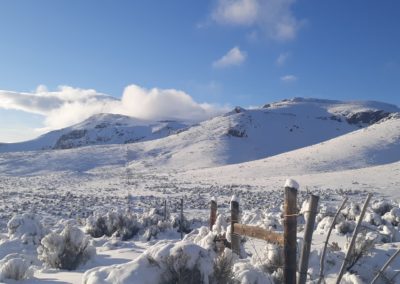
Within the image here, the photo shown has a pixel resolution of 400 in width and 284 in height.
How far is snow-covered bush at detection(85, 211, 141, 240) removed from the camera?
57.7 feet

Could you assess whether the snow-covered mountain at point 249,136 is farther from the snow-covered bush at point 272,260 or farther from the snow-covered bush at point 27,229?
the snow-covered bush at point 272,260

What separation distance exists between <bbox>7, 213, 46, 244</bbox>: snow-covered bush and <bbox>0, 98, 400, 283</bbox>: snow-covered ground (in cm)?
4

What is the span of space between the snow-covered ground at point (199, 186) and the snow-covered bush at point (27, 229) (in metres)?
0.04

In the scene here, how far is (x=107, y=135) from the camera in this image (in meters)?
155

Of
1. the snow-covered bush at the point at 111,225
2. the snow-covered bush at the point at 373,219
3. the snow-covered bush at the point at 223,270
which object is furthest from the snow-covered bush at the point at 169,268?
the snow-covered bush at the point at 111,225

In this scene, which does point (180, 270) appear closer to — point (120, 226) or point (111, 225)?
point (120, 226)

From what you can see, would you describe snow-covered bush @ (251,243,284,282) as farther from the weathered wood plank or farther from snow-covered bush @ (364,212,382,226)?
snow-covered bush @ (364,212,382,226)

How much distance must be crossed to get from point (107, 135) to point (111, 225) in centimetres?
13968

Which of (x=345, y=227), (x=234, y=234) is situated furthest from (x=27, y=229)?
(x=345, y=227)

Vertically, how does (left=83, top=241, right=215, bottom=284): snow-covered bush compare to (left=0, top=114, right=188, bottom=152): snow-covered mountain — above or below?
below

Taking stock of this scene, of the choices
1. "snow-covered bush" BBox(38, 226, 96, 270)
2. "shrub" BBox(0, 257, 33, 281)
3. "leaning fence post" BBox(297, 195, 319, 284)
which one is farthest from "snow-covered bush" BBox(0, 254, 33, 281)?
"leaning fence post" BBox(297, 195, 319, 284)

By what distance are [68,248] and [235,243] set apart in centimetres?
394

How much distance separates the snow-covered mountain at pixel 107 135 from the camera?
14712 cm

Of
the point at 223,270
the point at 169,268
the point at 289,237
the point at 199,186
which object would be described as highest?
the point at 289,237
